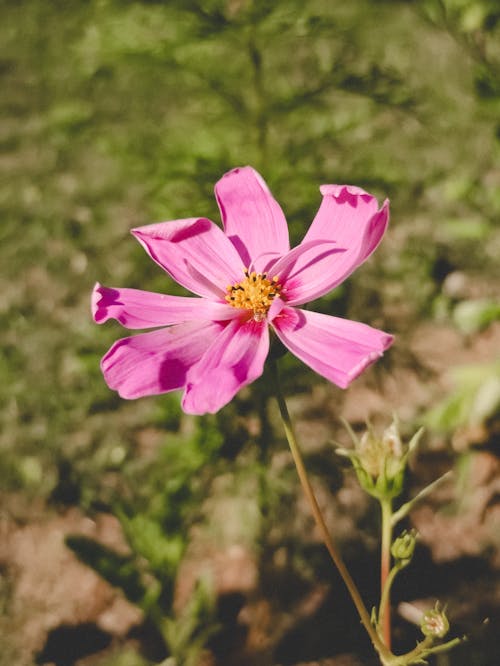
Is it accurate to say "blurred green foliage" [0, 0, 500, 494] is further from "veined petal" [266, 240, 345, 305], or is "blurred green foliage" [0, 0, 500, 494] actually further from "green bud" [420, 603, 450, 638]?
"green bud" [420, 603, 450, 638]

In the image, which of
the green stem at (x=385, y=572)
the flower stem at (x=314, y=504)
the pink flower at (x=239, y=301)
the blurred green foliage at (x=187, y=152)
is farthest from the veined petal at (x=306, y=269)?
the blurred green foliage at (x=187, y=152)

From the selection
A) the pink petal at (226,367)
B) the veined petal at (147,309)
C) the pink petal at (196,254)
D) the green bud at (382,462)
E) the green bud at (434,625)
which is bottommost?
the green bud at (434,625)

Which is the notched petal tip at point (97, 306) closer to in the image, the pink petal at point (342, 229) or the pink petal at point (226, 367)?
the pink petal at point (226, 367)

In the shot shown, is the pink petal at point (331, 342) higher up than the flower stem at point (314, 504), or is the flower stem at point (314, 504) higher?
the pink petal at point (331, 342)

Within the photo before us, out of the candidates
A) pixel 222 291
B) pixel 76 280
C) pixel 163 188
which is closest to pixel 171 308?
pixel 222 291

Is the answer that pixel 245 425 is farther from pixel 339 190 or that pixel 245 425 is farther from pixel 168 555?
pixel 339 190

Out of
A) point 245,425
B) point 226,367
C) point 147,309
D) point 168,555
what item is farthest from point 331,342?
point 245,425

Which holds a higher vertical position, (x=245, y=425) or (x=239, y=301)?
(x=239, y=301)

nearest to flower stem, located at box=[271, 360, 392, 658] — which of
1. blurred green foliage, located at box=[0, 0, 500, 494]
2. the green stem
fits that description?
the green stem
